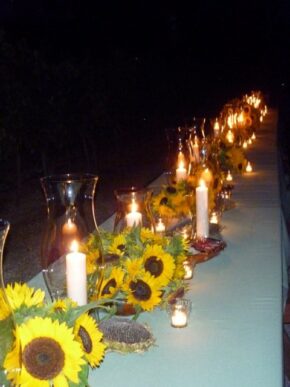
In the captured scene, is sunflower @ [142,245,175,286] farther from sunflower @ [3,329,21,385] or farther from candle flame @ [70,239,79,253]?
sunflower @ [3,329,21,385]

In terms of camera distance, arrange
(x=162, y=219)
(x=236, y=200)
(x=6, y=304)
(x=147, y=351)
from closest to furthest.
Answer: (x=6, y=304) → (x=147, y=351) → (x=162, y=219) → (x=236, y=200)

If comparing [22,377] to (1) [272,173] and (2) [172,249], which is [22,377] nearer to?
(2) [172,249]

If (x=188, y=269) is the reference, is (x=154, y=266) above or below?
above

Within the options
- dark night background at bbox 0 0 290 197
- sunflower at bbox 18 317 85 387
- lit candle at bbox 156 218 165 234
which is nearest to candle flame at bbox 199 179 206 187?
lit candle at bbox 156 218 165 234

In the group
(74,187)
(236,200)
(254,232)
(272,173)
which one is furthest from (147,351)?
(272,173)

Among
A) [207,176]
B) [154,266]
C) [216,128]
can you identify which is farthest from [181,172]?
[216,128]

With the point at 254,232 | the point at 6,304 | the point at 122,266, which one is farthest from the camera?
the point at 254,232

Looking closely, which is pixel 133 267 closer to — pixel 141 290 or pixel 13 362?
pixel 141 290

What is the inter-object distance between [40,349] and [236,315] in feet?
2.30

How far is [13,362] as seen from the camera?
0.83m

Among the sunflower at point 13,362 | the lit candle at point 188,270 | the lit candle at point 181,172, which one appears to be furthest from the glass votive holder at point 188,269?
the sunflower at point 13,362

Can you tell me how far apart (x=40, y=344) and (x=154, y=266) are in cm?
58

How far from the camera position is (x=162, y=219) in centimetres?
224

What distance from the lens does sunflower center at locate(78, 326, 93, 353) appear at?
3.37ft
